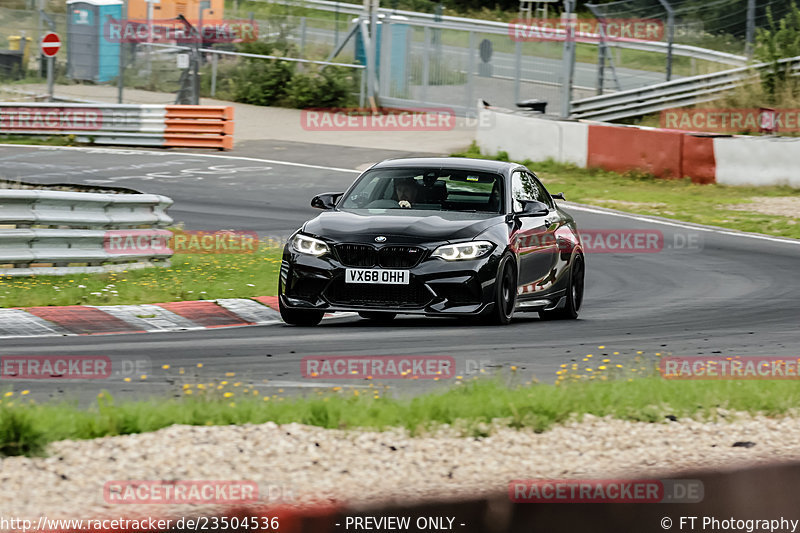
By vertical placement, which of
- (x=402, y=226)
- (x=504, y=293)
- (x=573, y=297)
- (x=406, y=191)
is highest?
(x=406, y=191)

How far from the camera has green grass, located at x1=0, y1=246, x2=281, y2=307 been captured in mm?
12000

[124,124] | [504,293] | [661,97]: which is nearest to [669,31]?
[661,97]

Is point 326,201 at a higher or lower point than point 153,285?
higher

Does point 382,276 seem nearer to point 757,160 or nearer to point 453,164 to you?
point 453,164

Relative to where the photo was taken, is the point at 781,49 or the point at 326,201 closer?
the point at 326,201

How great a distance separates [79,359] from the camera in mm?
8781

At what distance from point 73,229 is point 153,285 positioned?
40.1 inches

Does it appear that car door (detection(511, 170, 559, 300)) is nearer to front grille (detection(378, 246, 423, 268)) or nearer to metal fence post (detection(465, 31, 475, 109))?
front grille (detection(378, 246, 423, 268))

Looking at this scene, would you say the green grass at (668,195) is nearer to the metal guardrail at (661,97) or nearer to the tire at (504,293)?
the metal guardrail at (661,97)

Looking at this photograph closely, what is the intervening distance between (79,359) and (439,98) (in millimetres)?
A: 28819

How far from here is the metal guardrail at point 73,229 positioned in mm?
12555

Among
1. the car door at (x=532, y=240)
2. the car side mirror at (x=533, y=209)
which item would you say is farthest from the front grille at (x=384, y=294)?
the car side mirror at (x=533, y=209)

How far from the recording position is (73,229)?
13312 millimetres

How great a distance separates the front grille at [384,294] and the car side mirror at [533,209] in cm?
154
